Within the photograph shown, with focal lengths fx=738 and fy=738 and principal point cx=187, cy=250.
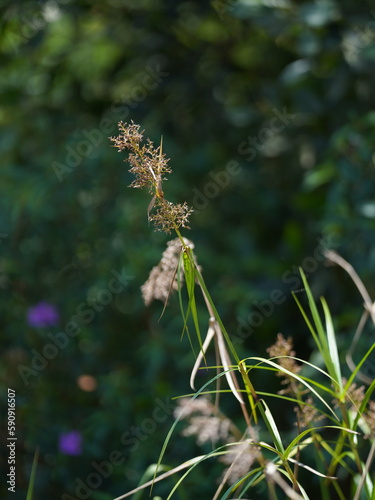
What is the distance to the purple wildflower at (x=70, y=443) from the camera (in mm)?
2021

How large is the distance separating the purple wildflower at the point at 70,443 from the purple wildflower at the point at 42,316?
0.33 meters

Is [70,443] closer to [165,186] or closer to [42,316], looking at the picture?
[42,316]

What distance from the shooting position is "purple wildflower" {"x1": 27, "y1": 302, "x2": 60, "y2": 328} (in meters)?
2.18

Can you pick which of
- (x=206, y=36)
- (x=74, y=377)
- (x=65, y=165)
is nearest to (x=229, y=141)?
(x=206, y=36)

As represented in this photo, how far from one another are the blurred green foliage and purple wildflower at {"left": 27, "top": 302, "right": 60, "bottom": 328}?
5 cm

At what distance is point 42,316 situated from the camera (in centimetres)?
220

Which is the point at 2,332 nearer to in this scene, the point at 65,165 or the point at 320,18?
the point at 65,165

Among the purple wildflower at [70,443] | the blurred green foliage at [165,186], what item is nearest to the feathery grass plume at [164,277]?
the blurred green foliage at [165,186]

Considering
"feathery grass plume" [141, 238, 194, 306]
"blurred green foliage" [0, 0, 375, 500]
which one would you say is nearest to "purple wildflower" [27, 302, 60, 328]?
"blurred green foliage" [0, 0, 375, 500]

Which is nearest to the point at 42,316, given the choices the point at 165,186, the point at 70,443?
the point at 70,443

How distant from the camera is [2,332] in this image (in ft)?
7.32

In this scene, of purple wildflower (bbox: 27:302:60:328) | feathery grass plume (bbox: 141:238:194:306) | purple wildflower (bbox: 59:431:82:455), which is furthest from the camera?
purple wildflower (bbox: 27:302:60:328)

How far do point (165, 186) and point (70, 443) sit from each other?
31.5 inches

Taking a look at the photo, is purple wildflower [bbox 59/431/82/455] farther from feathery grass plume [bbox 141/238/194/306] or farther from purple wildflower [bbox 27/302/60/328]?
feathery grass plume [bbox 141/238/194/306]
